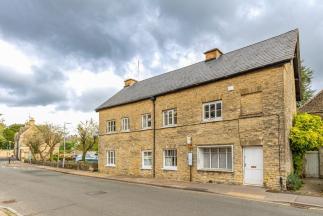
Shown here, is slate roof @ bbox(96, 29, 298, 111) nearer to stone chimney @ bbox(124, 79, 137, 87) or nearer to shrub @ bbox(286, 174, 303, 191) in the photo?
stone chimney @ bbox(124, 79, 137, 87)

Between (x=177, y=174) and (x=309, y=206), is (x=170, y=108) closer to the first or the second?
(x=177, y=174)

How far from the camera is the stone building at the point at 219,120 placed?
14672 millimetres

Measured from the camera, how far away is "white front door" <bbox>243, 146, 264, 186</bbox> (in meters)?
14.8

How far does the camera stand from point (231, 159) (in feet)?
53.1

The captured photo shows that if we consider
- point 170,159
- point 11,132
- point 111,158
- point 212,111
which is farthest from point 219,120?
point 11,132

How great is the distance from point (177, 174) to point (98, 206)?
9.12m

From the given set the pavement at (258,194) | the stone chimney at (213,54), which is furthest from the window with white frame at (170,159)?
the stone chimney at (213,54)

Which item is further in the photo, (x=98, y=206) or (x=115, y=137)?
(x=115, y=137)

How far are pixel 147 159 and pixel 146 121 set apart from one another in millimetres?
2950

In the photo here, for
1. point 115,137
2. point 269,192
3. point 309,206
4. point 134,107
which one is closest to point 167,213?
point 309,206

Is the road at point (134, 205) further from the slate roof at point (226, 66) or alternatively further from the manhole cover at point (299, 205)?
the slate roof at point (226, 66)

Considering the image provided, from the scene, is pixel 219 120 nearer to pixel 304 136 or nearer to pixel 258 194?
A: pixel 304 136

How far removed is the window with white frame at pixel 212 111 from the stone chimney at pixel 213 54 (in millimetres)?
5933

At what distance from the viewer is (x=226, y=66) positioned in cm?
1856
